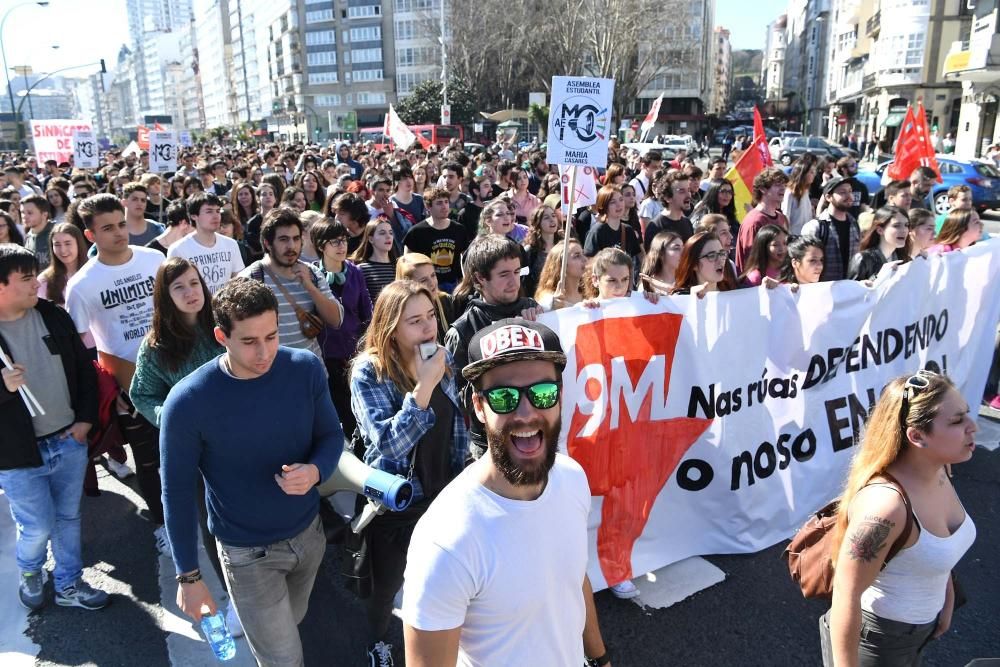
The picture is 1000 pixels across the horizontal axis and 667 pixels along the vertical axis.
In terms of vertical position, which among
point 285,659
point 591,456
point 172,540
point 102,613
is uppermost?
point 172,540

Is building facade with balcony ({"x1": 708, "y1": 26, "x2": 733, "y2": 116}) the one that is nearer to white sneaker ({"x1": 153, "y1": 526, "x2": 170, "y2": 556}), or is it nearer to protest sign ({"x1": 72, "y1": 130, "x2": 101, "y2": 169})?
protest sign ({"x1": 72, "y1": 130, "x2": 101, "y2": 169})

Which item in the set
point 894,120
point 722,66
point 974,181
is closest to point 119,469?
point 974,181

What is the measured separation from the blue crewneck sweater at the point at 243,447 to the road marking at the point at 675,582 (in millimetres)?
1898

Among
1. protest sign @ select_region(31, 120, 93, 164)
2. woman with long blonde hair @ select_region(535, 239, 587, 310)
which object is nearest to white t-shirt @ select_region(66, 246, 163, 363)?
woman with long blonde hair @ select_region(535, 239, 587, 310)

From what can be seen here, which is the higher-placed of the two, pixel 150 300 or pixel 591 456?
pixel 150 300

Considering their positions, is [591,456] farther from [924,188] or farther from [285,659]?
[924,188]

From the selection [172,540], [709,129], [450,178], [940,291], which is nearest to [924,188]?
[940,291]

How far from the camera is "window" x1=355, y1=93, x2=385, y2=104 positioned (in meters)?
87.1

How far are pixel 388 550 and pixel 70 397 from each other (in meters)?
1.86

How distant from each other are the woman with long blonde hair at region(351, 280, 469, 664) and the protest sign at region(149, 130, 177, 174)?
10.6m

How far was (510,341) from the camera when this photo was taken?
178 cm

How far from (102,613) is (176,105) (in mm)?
204938

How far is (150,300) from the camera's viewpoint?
4.43 m

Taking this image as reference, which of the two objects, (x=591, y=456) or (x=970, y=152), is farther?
(x=970, y=152)
